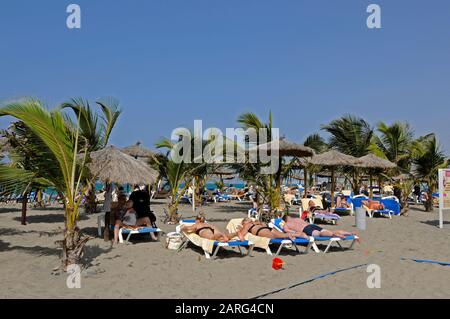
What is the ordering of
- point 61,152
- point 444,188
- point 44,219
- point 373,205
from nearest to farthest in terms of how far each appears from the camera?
point 61,152 < point 444,188 < point 44,219 < point 373,205

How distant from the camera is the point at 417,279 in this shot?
16.9ft

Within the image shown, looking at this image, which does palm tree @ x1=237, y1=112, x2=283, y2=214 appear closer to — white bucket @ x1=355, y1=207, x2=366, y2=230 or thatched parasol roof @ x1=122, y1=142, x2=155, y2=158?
white bucket @ x1=355, y1=207, x2=366, y2=230

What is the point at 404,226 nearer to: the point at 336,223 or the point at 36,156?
the point at 336,223

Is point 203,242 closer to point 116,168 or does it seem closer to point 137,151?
point 116,168

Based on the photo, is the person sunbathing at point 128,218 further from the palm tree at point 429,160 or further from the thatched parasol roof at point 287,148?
the palm tree at point 429,160

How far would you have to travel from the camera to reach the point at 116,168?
7504 millimetres

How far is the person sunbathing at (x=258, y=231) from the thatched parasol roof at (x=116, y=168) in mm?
2191

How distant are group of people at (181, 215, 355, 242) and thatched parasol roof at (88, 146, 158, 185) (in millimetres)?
1394

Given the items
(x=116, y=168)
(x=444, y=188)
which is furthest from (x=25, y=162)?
(x=444, y=188)

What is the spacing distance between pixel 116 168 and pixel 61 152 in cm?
243

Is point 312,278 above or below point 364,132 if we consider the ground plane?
below

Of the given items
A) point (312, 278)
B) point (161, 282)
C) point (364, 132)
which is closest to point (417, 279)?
point (312, 278)

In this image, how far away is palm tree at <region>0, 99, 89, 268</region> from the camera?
4.78 m
